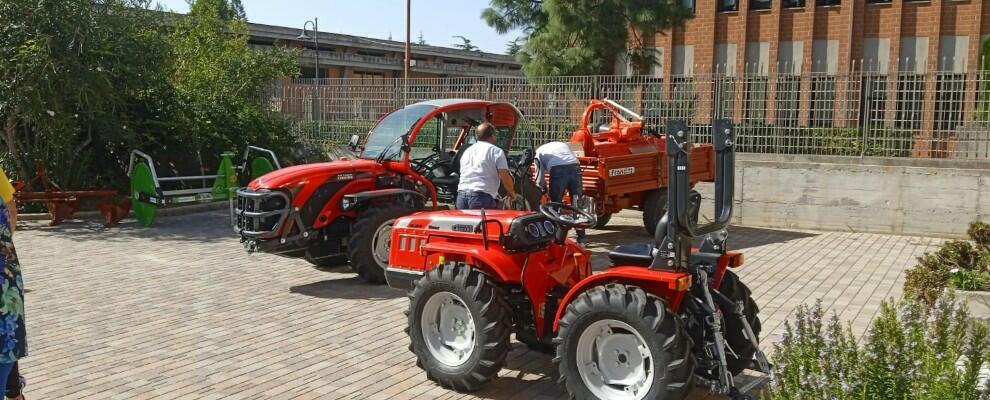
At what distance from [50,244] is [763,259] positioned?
9400mm

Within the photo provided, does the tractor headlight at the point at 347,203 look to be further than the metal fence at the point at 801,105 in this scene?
No

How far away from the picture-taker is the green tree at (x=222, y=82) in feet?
53.5

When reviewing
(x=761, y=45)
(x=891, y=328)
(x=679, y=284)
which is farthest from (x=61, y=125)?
(x=761, y=45)

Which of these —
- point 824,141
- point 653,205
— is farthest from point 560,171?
point 824,141

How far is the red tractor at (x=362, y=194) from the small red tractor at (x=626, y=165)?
185 centimetres

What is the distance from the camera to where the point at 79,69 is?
42.4 feet

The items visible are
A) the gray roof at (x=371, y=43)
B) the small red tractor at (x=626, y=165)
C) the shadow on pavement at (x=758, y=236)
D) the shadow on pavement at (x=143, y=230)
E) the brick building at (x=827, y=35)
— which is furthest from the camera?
the gray roof at (x=371, y=43)

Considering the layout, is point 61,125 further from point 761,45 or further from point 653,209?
point 761,45

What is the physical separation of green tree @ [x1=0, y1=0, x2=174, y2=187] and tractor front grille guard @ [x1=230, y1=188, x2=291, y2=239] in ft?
19.8

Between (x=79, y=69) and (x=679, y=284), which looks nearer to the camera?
(x=679, y=284)

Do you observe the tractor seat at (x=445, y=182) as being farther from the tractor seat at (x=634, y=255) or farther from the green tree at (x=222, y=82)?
the green tree at (x=222, y=82)

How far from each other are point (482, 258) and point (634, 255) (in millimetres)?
979

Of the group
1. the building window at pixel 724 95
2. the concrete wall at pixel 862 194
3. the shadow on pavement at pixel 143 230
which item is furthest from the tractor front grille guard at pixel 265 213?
the building window at pixel 724 95

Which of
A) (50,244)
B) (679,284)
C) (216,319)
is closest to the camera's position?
(679,284)
